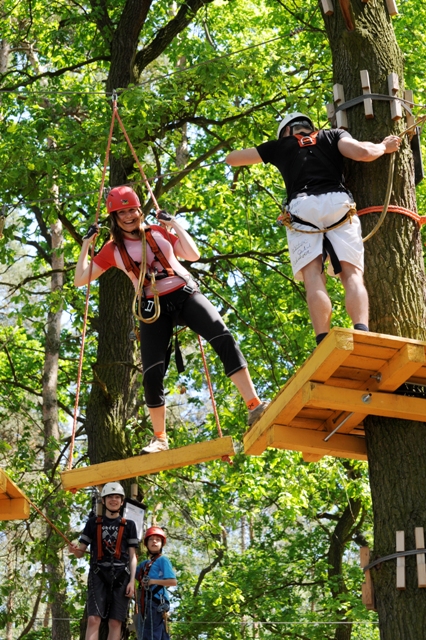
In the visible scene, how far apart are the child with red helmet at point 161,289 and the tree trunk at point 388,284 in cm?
93

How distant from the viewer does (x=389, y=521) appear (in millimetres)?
4828

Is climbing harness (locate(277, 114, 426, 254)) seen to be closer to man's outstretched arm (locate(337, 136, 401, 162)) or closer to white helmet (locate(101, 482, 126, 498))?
man's outstretched arm (locate(337, 136, 401, 162))

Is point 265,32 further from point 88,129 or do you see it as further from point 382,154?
point 382,154

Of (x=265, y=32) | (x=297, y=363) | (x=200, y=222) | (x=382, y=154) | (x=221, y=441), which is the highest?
(x=265, y=32)

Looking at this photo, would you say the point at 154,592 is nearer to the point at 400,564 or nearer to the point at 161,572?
the point at 161,572

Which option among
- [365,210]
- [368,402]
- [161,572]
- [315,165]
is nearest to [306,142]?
[315,165]

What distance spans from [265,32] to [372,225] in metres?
13.5

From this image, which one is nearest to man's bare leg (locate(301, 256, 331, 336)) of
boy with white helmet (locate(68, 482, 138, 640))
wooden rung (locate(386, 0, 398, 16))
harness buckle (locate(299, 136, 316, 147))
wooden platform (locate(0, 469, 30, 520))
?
harness buckle (locate(299, 136, 316, 147))

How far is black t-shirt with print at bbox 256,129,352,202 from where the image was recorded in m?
5.33

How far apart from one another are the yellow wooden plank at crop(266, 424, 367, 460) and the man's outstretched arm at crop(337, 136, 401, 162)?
156cm

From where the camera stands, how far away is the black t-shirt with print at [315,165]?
5.33m

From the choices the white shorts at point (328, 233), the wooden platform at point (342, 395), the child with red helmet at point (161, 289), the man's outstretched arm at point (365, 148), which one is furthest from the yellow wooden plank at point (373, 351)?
the man's outstretched arm at point (365, 148)

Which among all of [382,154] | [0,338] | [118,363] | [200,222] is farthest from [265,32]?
[382,154]

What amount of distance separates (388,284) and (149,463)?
5.66 feet
